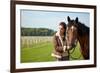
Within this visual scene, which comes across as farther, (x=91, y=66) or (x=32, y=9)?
(x=91, y=66)

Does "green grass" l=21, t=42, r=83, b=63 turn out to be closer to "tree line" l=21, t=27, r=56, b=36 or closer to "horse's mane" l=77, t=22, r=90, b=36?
"tree line" l=21, t=27, r=56, b=36

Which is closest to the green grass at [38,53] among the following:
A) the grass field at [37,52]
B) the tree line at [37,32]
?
the grass field at [37,52]

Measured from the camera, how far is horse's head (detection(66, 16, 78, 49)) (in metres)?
2.00

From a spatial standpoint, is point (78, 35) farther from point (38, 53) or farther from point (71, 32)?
point (38, 53)

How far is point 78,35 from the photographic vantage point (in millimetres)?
2039

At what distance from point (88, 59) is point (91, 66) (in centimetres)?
9

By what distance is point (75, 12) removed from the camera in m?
2.02

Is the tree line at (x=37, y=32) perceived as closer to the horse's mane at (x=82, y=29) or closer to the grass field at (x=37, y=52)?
the grass field at (x=37, y=52)

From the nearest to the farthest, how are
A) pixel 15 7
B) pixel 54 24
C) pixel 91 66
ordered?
pixel 15 7 → pixel 54 24 → pixel 91 66

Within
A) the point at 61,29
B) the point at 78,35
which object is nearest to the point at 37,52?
the point at 61,29

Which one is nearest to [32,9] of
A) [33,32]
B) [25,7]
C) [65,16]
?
[25,7]

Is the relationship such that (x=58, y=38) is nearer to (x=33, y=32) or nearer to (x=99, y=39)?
(x=33, y=32)

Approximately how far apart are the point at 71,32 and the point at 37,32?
0.38 m

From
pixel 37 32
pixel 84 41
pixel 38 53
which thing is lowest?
pixel 38 53
